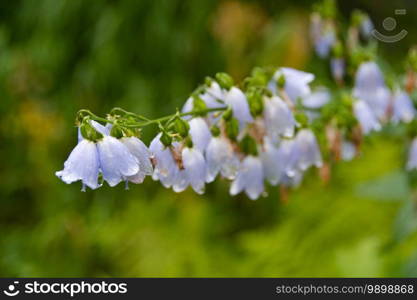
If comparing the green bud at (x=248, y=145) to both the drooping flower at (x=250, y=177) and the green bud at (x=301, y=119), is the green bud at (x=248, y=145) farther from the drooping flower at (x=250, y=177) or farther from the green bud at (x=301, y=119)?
the green bud at (x=301, y=119)

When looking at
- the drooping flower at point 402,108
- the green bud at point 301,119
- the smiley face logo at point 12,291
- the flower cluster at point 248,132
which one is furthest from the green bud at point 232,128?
the smiley face logo at point 12,291

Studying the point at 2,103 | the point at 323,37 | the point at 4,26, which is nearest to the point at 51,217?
the point at 2,103

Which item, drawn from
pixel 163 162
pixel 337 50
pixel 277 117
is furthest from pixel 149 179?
pixel 163 162

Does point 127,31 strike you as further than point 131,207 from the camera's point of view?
Yes

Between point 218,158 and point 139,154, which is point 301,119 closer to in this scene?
point 218,158

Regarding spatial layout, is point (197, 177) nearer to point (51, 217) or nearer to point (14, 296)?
point (14, 296)
